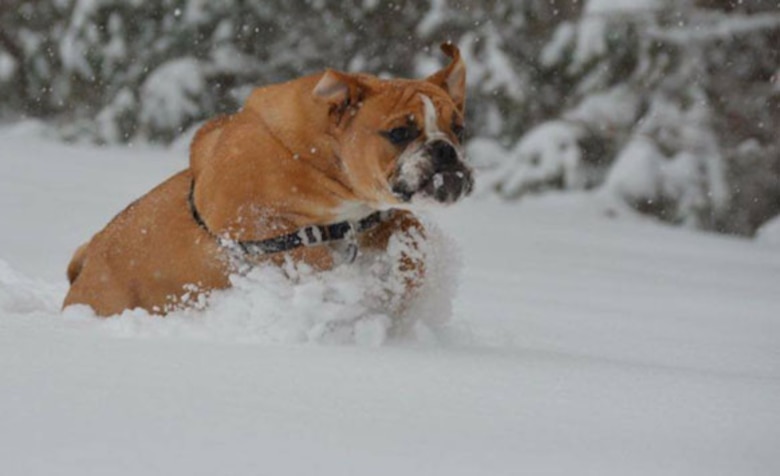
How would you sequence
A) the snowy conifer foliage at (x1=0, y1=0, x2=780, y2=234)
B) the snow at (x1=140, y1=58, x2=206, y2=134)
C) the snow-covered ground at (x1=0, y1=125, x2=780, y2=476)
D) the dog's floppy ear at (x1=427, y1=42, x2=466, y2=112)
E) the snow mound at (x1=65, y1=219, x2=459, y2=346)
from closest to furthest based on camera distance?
the snow-covered ground at (x1=0, y1=125, x2=780, y2=476)
the snow mound at (x1=65, y1=219, x2=459, y2=346)
the dog's floppy ear at (x1=427, y1=42, x2=466, y2=112)
the snowy conifer foliage at (x1=0, y1=0, x2=780, y2=234)
the snow at (x1=140, y1=58, x2=206, y2=134)

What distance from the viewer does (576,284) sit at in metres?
5.61

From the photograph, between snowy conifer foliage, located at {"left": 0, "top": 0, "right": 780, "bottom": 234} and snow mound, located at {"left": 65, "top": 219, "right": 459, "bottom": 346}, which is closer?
snow mound, located at {"left": 65, "top": 219, "right": 459, "bottom": 346}

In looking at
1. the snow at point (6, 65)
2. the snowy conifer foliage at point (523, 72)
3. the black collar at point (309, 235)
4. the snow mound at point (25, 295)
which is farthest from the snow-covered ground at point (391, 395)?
the snow at point (6, 65)

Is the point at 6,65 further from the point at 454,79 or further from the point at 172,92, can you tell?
the point at 454,79

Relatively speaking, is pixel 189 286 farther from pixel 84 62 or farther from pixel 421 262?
pixel 84 62

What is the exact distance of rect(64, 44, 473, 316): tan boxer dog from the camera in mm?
3117

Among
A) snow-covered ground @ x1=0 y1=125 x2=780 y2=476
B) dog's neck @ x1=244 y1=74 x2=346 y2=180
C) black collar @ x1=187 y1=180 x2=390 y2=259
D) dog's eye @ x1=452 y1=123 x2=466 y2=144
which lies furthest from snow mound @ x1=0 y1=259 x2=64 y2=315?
dog's eye @ x1=452 y1=123 x2=466 y2=144

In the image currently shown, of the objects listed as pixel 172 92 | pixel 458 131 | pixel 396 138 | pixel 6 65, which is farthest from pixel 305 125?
pixel 6 65

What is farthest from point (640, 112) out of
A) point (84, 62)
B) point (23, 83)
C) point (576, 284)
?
point (23, 83)

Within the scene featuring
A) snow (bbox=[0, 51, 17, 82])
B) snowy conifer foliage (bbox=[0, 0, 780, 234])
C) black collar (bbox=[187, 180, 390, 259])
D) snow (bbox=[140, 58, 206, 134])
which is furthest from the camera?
snow (bbox=[0, 51, 17, 82])

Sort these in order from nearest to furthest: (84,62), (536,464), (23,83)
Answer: (536,464), (84,62), (23,83)

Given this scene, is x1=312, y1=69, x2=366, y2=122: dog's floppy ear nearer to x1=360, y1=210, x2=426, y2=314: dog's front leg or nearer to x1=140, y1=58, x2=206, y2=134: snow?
x1=360, y1=210, x2=426, y2=314: dog's front leg

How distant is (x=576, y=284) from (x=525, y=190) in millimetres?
4503

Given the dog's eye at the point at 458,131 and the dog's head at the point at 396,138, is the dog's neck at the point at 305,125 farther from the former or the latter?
the dog's eye at the point at 458,131
